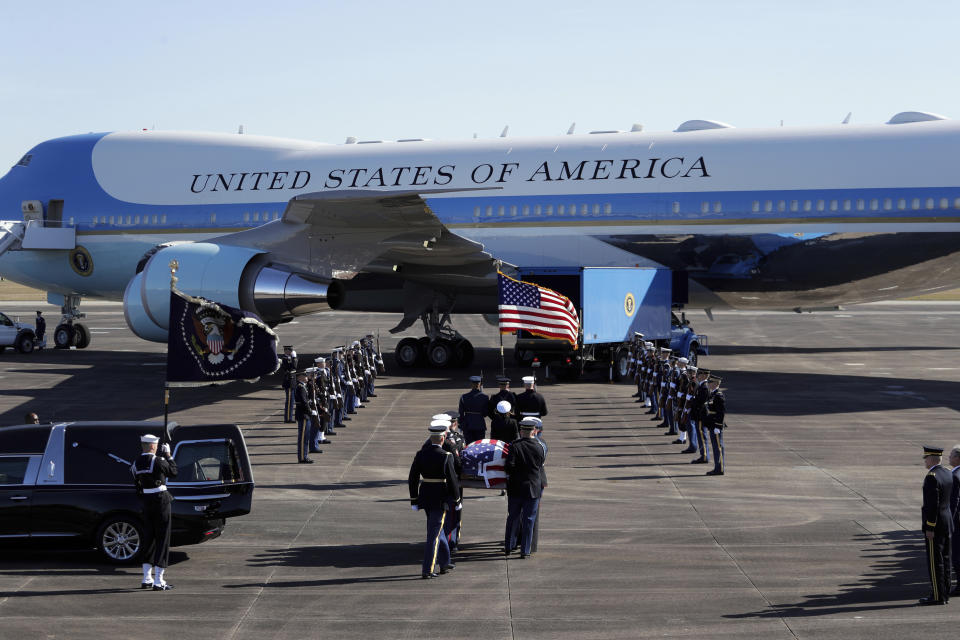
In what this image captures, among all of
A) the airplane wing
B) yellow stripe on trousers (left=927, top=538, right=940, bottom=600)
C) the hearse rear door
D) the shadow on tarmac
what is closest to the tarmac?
the shadow on tarmac

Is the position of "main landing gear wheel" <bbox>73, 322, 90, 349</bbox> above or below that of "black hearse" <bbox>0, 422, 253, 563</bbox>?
above

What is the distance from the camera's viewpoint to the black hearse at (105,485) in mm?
11648

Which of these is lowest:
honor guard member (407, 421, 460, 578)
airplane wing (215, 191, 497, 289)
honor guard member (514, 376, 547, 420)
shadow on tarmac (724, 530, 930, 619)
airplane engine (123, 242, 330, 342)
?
shadow on tarmac (724, 530, 930, 619)

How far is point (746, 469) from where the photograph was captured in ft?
55.5

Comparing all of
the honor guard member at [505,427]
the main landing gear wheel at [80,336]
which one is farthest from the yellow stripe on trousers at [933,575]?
the main landing gear wheel at [80,336]

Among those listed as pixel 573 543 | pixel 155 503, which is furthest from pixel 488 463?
pixel 155 503

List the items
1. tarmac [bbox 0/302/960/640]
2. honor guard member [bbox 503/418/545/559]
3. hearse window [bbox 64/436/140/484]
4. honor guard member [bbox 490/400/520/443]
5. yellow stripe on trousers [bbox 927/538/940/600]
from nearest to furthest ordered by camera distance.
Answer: tarmac [bbox 0/302/960/640]
yellow stripe on trousers [bbox 927/538/940/600]
honor guard member [bbox 503/418/545/559]
hearse window [bbox 64/436/140/484]
honor guard member [bbox 490/400/520/443]

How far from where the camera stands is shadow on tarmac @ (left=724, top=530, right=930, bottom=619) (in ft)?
32.2

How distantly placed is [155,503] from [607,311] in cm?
1804

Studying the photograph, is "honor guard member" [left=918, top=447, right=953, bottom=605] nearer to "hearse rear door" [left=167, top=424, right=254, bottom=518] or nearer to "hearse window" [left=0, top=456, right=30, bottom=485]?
"hearse rear door" [left=167, top=424, right=254, bottom=518]

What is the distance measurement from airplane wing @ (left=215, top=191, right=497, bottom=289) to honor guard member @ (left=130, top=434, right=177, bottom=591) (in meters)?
12.7

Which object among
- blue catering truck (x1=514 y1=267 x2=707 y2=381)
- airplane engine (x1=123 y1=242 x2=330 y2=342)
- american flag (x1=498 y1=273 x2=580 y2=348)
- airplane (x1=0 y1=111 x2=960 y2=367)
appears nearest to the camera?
american flag (x1=498 y1=273 x2=580 y2=348)

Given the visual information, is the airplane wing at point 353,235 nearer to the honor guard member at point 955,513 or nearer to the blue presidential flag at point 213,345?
the blue presidential flag at point 213,345

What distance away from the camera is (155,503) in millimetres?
11000
